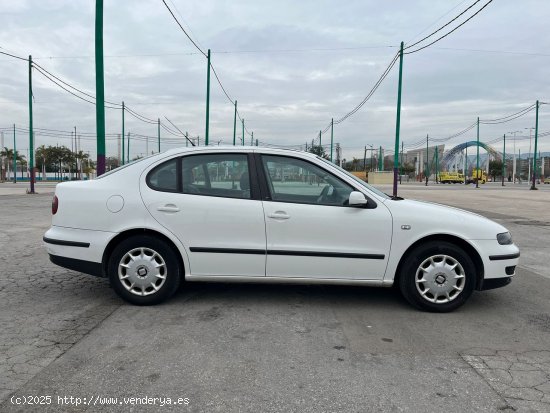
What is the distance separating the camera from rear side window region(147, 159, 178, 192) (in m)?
4.66

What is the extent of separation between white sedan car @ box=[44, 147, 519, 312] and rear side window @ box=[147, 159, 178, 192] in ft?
0.03

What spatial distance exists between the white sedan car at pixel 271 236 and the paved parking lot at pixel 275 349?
343 millimetres

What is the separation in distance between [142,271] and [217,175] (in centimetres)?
124

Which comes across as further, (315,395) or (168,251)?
(168,251)

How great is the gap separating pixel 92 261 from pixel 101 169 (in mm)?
5713

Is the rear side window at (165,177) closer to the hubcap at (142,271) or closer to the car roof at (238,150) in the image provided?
the car roof at (238,150)

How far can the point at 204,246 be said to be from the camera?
14.9ft

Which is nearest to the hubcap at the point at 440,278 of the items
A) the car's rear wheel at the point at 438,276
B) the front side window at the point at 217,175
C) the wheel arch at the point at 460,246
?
the car's rear wheel at the point at 438,276

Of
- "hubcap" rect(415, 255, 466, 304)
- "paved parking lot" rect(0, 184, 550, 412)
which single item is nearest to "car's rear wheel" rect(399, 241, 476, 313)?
"hubcap" rect(415, 255, 466, 304)

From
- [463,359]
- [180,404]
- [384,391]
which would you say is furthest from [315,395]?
[463,359]

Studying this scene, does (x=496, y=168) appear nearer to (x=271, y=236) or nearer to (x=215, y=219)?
(x=271, y=236)

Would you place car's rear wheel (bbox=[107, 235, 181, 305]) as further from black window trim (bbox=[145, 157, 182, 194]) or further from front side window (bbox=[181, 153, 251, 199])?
front side window (bbox=[181, 153, 251, 199])

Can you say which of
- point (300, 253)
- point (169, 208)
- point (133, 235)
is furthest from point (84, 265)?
point (300, 253)

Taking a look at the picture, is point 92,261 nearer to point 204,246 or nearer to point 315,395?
point 204,246
